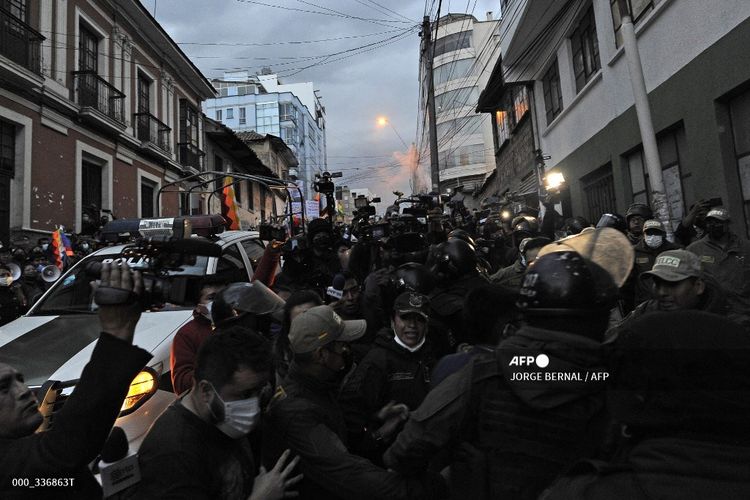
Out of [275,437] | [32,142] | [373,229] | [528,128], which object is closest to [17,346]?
[275,437]

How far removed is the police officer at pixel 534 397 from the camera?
122 cm

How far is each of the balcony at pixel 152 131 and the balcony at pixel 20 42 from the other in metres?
4.89

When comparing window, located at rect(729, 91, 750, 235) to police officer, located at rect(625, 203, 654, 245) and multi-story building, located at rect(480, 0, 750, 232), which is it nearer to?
multi-story building, located at rect(480, 0, 750, 232)

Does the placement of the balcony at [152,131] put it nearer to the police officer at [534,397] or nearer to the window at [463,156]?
the police officer at [534,397]

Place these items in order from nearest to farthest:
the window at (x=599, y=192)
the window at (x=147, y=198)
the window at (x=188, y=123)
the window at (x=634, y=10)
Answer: the window at (x=634, y=10) < the window at (x=599, y=192) < the window at (x=147, y=198) < the window at (x=188, y=123)

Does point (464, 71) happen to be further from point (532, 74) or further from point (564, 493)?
point (564, 493)

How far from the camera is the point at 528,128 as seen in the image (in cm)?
1538

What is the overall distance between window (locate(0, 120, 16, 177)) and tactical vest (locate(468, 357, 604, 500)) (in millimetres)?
13043

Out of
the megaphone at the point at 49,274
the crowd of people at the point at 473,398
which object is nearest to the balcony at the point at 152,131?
the megaphone at the point at 49,274

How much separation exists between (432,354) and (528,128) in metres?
14.2

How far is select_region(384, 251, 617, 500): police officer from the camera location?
1.22 m

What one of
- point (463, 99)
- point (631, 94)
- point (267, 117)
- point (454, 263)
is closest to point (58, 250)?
point (454, 263)

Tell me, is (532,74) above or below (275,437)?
above

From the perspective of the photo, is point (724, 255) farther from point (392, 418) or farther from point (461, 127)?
point (461, 127)
